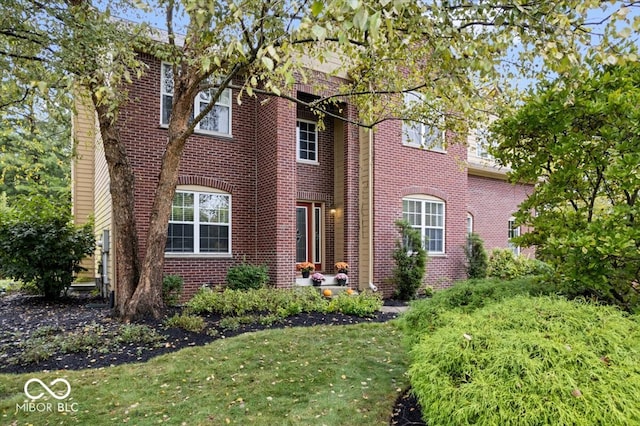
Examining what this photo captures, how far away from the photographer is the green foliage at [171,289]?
8.88 meters

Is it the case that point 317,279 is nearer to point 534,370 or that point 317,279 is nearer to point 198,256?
point 198,256

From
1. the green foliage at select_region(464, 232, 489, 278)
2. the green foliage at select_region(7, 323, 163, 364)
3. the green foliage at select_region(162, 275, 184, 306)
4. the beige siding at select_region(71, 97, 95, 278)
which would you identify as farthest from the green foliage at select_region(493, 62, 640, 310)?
the beige siding at select_region(71, 97, 95, 278)

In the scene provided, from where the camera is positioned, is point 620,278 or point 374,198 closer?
point 620,278

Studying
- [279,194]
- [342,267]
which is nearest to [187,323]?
[279,194]

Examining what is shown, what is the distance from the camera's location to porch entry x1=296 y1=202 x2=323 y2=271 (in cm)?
1164

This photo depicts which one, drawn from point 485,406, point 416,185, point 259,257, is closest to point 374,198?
point 416,185

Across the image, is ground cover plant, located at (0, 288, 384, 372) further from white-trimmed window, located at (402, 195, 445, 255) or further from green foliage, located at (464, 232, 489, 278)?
green foliage, located at (464, 232, 489, 278)

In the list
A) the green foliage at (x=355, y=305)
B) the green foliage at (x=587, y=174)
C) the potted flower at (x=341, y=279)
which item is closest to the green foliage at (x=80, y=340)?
the green foliage at (x=355, y=305)

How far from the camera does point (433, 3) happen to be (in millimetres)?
4070

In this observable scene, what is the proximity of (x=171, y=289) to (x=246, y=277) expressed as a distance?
Result: 1.69 metres

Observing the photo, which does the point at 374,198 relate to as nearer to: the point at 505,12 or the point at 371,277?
the point at 371,277

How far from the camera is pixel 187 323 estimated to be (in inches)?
264

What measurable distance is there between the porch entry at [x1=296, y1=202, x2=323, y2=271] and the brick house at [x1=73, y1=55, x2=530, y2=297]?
30mm

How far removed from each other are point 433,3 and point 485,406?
12.1 ft
